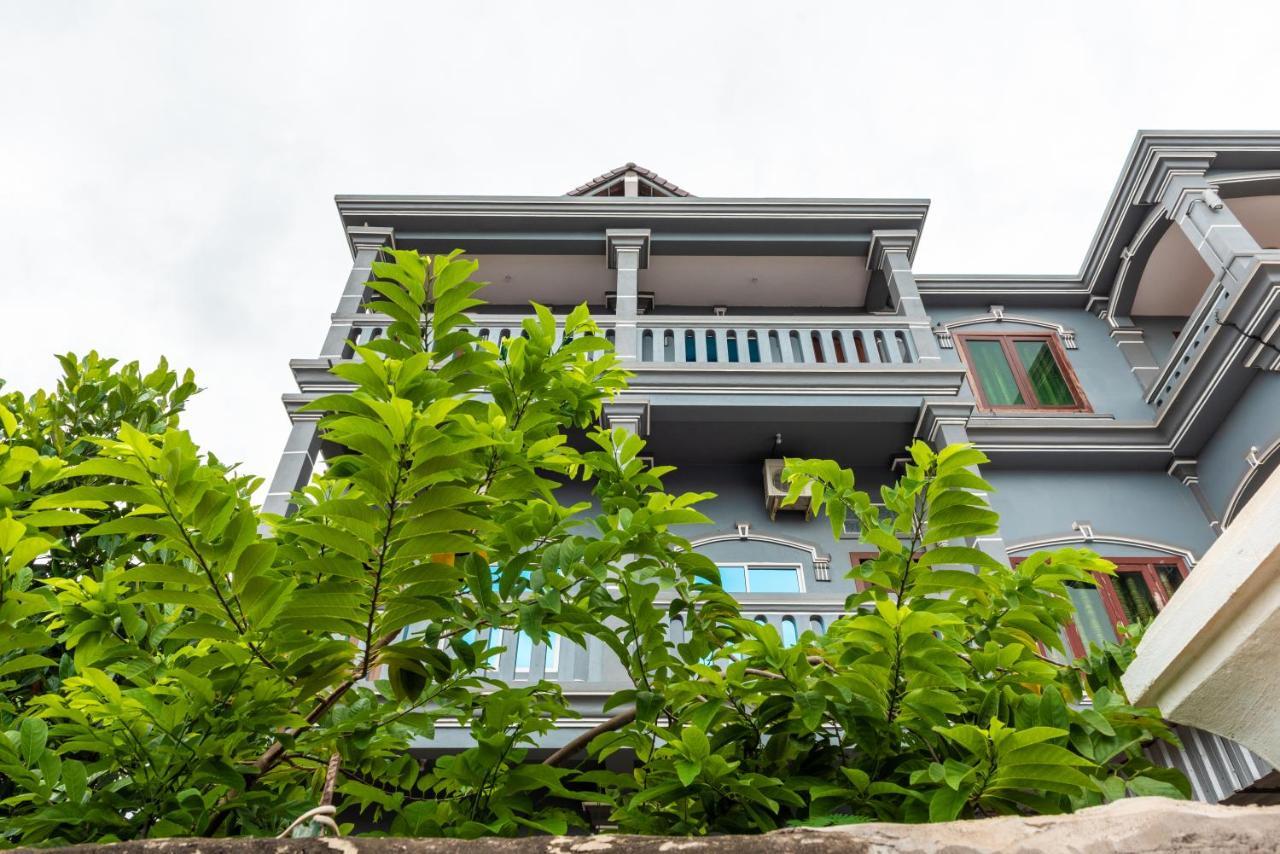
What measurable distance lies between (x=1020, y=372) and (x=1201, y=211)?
7.58ft

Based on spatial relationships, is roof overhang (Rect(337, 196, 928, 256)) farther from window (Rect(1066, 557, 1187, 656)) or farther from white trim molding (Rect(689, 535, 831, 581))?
window (Rect(1066, 557, 1187, 656))

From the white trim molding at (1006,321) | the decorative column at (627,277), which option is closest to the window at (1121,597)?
the white trim molding at (1006,321)

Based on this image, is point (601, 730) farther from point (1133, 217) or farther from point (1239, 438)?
point (1133, 217)

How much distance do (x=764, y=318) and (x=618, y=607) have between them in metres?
6.30

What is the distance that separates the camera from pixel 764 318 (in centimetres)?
832

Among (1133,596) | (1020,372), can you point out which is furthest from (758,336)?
(1133,596)

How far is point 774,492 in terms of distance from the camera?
309 inches

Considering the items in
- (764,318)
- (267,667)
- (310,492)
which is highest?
(764,318)

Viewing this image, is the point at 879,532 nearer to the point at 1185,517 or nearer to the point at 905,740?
the point at 905,740

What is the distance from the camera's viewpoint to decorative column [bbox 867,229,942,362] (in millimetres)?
8047

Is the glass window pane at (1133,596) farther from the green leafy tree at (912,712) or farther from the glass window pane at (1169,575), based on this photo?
the green leafy tree at (912,712)

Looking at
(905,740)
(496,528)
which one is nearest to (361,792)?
(496,528)

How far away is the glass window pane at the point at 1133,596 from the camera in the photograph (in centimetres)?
717

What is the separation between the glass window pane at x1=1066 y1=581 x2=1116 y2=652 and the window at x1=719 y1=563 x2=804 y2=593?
229cm
